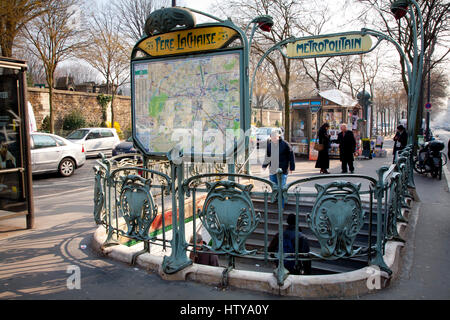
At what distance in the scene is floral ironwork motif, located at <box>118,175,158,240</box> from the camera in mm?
4316

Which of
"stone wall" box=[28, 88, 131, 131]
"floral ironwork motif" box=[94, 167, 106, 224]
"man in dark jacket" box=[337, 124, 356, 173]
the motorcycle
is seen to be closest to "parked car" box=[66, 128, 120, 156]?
"stone wall" box=[28, 88, 131, 131]

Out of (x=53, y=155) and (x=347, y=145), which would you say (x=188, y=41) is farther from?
(x=53, y=155)

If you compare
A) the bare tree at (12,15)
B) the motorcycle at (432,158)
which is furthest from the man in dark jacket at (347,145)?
the bare tree at (12,15)

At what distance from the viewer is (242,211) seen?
Answer: 3.84 meters

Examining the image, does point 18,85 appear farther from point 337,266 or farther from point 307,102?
point 307,102

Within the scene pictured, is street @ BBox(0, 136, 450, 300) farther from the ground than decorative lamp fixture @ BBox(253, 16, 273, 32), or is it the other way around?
decorative lamp fixture @ BBox(253, 16, 273, 32)

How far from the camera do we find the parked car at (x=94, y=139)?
19.2 meters

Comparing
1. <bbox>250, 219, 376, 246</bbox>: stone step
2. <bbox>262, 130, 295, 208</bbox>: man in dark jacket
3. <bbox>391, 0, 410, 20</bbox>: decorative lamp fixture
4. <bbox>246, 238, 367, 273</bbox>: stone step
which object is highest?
<bbox>391, 0, 410, 20</bbox>: decorative lamp fixture

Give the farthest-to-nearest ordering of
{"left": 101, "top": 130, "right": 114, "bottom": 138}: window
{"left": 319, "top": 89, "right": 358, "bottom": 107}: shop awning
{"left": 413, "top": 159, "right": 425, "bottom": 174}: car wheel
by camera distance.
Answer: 1. {"left": 101, "top": 130, "right": 114, "bottom": 138}: window
2. {"left": 319, "top": 89, "right": 358, "bottom": 107}: shop awning
3. {"left": 413, "top": 159, "right": 425, "bottom": 174}: car wheel

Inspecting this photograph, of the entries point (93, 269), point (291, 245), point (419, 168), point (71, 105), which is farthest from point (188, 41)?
point (71, 105)

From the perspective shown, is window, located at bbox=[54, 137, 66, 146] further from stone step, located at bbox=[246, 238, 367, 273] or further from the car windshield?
stone step, located at bbox=[246, 238, 367, 273]

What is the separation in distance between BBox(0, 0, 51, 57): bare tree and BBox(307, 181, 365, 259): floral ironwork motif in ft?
50.4

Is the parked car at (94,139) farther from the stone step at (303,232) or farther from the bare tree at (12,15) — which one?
the stone step at (303,232)

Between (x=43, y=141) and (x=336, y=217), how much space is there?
11646 millimetres
